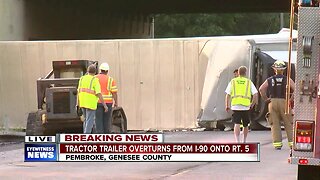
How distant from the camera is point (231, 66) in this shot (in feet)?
62.8

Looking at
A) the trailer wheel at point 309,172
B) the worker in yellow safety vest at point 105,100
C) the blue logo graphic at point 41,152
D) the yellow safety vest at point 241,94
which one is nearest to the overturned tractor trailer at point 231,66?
the yellow safety vest at point 241,94

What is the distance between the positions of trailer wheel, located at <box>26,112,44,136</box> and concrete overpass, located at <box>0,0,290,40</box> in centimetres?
699

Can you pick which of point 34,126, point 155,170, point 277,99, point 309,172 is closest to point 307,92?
point 309,172

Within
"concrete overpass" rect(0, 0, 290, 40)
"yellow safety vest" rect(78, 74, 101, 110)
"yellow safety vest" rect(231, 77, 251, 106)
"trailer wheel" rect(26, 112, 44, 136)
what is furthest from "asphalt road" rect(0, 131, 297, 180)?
"concrete overpass" rect(0, 0, 290, 40)

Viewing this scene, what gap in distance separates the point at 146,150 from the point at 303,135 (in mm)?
1554

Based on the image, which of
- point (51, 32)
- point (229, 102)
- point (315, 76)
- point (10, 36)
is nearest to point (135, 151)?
point (315, 76)

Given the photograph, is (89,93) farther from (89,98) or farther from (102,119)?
(102,119)

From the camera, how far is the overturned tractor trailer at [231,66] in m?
19.0

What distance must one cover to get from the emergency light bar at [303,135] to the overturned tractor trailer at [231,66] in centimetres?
1212

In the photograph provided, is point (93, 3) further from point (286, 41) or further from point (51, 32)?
point (286, 41)

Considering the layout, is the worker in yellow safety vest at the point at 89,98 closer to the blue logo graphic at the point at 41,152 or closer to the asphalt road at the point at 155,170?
the asphalt road at the point at 155,170

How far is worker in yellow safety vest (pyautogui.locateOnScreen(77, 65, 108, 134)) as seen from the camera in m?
13.5

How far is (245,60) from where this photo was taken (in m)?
19.0

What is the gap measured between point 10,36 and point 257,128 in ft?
32.2
